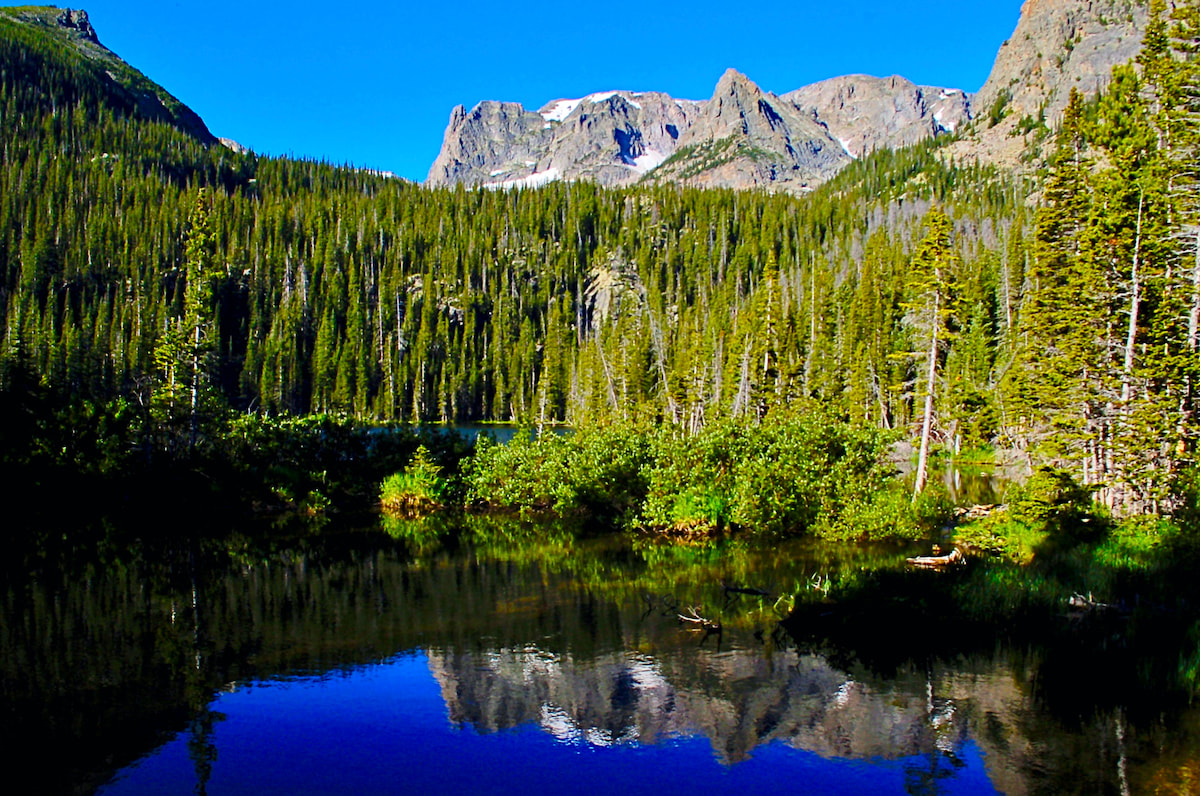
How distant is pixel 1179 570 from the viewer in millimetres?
19188

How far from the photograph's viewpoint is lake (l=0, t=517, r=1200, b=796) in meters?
12.1

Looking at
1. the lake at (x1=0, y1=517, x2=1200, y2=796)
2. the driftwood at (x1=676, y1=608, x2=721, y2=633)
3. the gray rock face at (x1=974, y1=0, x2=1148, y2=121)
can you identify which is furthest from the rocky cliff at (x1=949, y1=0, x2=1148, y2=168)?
the lake at (x1=0, y1=517, x2=1200, y2=796)

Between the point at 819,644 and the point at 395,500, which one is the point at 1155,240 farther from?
the point at 395,500

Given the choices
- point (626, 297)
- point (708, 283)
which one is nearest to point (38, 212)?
point (626, 297)

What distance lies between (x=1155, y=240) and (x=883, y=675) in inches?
681

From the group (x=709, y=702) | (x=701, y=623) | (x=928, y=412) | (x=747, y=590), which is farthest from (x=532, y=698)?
(x=928, y=412)

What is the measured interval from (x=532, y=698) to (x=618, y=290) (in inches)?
5918

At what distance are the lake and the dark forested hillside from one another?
1299 centimetres

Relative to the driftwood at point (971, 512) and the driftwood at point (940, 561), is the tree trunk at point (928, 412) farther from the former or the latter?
the driftwood at point (940, 561)

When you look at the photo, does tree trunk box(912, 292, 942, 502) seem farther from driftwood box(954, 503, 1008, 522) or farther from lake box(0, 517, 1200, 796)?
lake box(0, 517, 1200, 796)

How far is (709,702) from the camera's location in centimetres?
1458

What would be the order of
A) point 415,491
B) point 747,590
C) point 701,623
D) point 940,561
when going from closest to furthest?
point 701,623 < point 747,590 < point 940,561 < point 415,491

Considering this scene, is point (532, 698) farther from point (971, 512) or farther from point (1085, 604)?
point (971, 512)

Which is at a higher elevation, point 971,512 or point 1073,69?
point 1073,69
